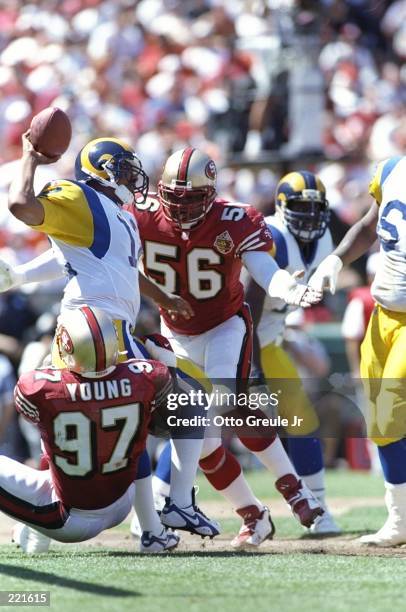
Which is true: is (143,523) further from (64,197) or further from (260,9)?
(260,9)

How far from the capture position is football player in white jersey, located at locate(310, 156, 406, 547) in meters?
5.76

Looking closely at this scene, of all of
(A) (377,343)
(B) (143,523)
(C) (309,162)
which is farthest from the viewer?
(C) (309,162)

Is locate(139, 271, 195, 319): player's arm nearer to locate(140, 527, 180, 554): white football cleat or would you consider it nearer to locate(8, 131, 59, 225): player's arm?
locate(8, 131, 59, 225): player's arm

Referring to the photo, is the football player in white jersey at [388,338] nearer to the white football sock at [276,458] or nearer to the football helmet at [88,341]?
the white football sock at [276,458]

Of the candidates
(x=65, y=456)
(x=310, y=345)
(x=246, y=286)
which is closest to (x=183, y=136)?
(x=310, y=345)

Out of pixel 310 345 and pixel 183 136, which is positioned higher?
pixel 183 136

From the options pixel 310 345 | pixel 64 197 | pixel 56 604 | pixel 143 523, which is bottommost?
pixel 310 345

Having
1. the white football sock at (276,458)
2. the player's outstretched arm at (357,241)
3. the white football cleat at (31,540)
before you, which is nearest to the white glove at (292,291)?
the player's outstretched arm at (357,241)

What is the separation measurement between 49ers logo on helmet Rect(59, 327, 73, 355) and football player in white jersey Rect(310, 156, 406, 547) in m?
1.27

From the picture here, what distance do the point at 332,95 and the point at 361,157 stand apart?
1534mm

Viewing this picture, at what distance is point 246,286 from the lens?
22.7 feet

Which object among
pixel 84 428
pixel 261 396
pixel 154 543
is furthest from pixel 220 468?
pixel 84 428

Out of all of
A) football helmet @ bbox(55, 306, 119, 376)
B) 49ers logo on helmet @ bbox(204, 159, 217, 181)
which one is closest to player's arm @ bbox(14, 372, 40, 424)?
football helmet @ bbox(55, 306, 119, 376)

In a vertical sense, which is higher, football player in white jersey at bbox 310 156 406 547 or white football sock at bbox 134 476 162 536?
football player in white jersey at bbox 310 156 406 547
